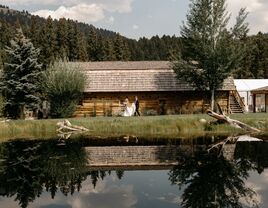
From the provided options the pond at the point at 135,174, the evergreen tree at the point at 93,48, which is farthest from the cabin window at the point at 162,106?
the evergreen tree at the point at 93,48

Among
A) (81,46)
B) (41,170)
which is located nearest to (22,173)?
(41,170)

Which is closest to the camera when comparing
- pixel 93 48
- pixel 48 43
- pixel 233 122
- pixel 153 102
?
pixel 233 122

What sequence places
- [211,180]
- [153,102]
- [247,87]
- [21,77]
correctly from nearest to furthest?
1. [211,180]
2. [21,77]
3. [153,102]
4. [247,87]

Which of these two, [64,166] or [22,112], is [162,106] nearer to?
[22,112]

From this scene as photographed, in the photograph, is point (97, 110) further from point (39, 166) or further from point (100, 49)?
point (100, 49)

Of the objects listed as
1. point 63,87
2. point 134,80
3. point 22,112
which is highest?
point 134,80

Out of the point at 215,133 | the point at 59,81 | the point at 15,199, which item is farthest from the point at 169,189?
the point at 59,81

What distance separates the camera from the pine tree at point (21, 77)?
135 feet

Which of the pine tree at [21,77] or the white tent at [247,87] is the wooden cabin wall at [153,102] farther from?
the white tent at [247,87]

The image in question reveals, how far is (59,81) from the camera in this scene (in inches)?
1613

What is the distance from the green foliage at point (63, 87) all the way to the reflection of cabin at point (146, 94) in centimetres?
323

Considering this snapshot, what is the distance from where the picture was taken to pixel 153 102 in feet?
152

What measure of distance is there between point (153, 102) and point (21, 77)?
475 inches

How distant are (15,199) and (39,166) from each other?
5.68 m
